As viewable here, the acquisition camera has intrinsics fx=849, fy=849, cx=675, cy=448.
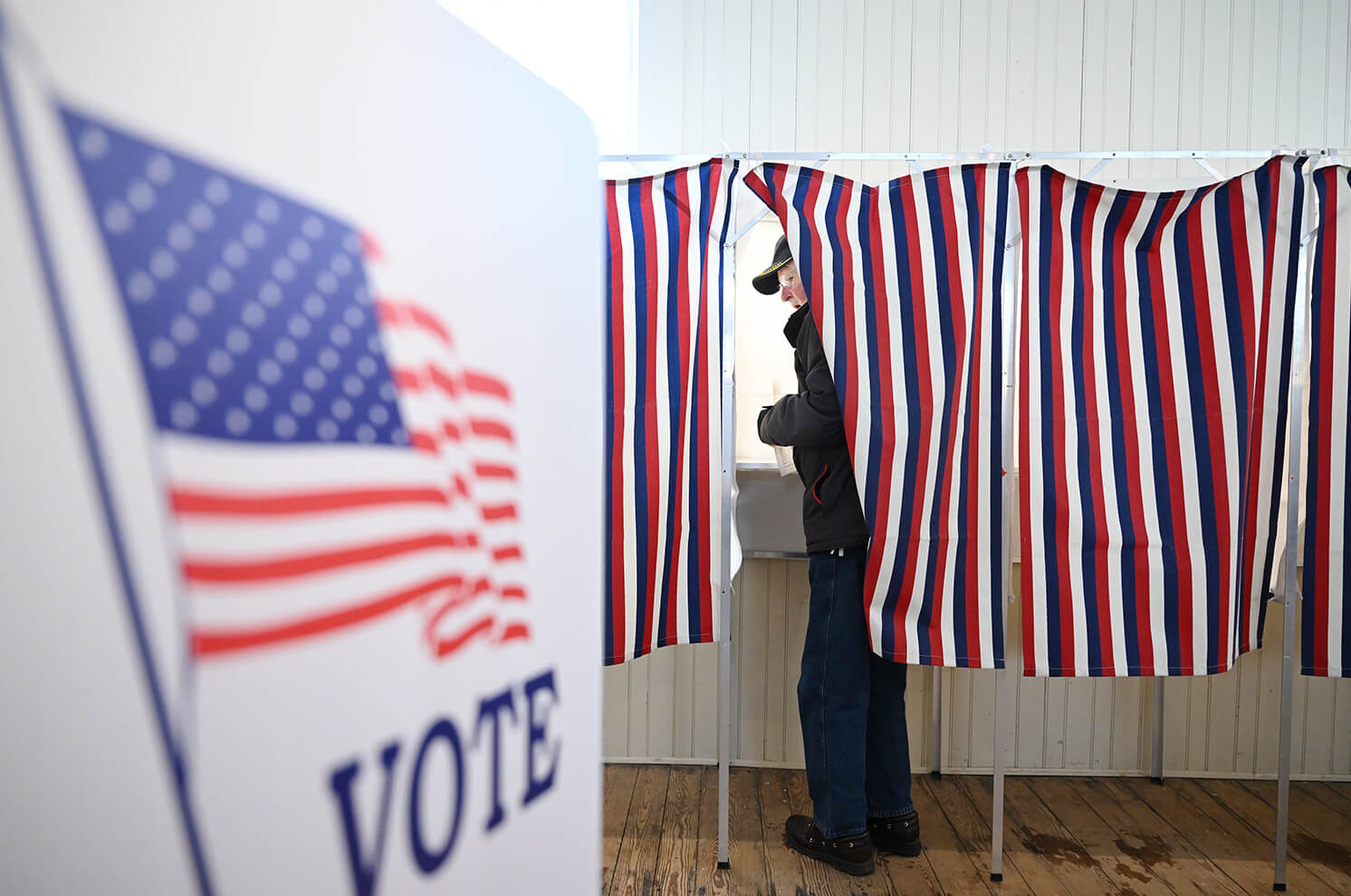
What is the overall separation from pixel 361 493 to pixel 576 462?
245 millimetres

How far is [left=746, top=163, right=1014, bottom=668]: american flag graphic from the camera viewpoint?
79.5 inches

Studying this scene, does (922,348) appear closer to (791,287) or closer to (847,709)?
(791,287)

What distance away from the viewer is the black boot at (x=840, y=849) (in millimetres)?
2080

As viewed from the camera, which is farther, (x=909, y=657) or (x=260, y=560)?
(x=909, y=657)

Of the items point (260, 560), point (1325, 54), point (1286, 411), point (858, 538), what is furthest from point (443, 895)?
point (1325, 54)

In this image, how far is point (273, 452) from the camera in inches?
19.7

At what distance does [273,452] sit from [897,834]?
83.7 inches

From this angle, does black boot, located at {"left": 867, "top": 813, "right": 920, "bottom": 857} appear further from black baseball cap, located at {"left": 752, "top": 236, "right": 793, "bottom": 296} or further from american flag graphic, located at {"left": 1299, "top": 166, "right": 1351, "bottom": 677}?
black baseball cap, located at {"left": 752, "top": 236, "right": 793, "bottom": 296}

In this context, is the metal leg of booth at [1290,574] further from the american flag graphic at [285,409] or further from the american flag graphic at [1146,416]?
the american flag graphic at [285,409]

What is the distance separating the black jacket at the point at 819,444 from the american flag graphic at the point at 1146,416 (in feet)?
1.38

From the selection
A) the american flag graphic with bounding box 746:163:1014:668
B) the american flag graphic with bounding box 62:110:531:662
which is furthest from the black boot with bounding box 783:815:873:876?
the american flag graphic with bounding box 62:110:531:662

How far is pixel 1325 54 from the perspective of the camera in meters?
2.75

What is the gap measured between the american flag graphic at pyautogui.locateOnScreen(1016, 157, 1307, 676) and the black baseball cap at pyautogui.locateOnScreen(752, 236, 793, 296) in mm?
568

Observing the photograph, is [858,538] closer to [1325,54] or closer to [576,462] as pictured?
[576,462]
